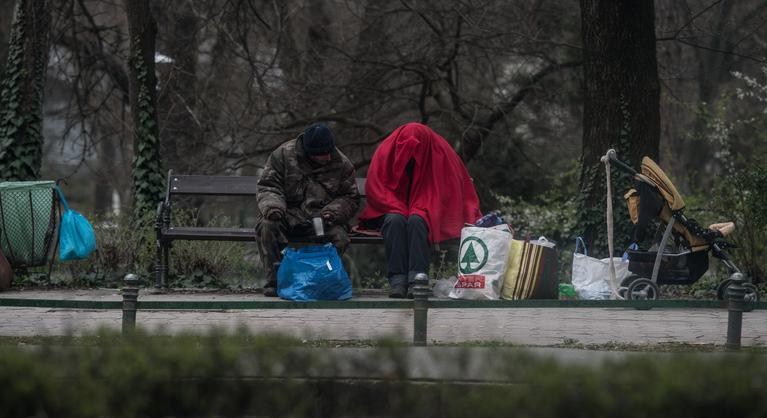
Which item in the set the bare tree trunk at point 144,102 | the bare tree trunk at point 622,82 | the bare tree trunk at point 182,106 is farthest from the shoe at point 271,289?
the bare tree trunk at point 182,106

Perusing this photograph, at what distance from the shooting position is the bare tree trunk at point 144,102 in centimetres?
1254

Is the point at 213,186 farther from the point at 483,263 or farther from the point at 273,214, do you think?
the point at 483,263

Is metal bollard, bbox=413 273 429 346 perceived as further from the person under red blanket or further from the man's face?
the man's face

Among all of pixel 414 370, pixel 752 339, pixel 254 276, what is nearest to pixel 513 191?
pixel 254 276

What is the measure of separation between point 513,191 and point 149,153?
9572 mm

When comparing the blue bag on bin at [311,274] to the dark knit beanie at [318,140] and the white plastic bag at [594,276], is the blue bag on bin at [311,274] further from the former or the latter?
the white plastic bag at [594,276]

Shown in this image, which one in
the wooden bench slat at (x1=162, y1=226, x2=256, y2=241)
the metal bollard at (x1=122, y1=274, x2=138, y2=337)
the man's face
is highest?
the man's face

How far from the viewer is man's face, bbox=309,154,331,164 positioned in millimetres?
9523

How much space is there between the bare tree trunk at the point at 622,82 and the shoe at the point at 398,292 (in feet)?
9.58

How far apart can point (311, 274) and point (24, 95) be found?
5415 millimetres

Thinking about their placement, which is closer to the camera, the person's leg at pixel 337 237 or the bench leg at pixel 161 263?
the person's leg at pixel 337 237

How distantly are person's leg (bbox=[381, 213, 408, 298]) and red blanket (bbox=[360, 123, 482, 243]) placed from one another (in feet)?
0.67

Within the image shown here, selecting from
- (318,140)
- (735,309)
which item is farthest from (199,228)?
(735,309)

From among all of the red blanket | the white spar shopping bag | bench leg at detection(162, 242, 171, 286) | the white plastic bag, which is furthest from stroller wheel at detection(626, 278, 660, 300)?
bench leg at detection(162, 242, 171, 286)
